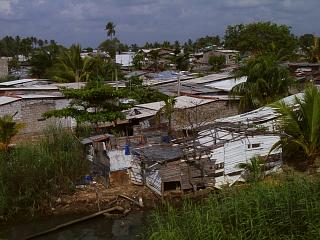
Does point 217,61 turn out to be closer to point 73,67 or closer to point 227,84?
point 73,67

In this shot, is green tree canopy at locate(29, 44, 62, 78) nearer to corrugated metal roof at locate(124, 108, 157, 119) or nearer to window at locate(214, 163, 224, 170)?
corrugated metal roof at locate(124, 108, 157, 119)

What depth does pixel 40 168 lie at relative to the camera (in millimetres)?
13398

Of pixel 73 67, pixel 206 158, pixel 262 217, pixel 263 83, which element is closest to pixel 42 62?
pixel 73 67

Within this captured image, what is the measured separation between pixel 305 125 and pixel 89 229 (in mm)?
6634

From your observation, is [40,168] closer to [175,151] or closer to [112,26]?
[175,151]

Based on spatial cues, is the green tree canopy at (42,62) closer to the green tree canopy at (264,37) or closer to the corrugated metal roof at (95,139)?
the green tree canopy at (264,37)

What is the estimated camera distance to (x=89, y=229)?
41.1 feet

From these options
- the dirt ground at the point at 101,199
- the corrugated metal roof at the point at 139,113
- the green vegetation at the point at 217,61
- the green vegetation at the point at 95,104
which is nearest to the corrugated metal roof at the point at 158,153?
the dirt ground at the point at 101,199

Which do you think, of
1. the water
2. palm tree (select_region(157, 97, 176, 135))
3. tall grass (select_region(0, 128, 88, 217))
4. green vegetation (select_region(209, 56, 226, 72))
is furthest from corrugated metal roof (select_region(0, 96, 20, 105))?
green vegetation (select_region(209, 56, 226, 72))

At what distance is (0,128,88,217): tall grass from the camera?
13062 mm

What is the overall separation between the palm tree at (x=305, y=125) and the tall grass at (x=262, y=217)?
558cm

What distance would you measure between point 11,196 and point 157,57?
3698 centimetres

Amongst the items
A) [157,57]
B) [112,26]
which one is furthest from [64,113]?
[112,26]

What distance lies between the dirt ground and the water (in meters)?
0.40
